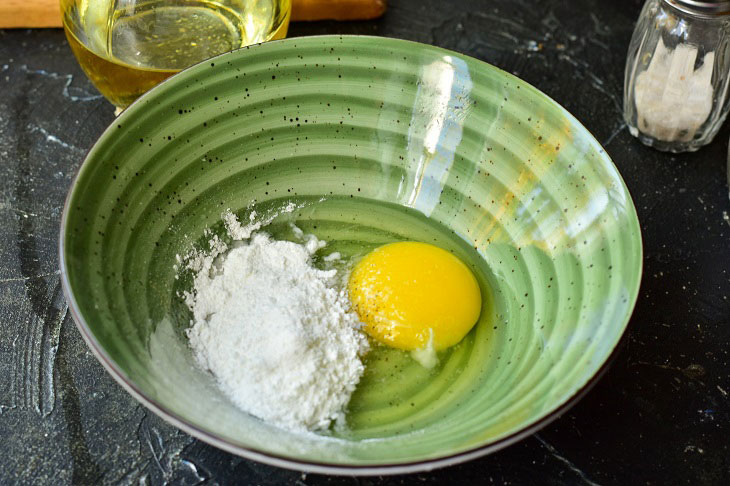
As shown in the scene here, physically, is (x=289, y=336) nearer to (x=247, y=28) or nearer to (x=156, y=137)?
(x=156, y=137)

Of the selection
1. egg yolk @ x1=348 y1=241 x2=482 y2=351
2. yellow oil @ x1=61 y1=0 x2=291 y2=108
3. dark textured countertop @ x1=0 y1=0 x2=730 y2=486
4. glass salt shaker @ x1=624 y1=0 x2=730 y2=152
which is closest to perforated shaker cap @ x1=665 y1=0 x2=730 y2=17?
glass salt shaker @ x1=624 y1=0 x2=730 y2=152

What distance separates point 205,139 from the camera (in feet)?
5.29

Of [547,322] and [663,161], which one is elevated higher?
[663,161]

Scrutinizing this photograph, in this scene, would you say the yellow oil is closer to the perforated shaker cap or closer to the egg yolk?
the egg yolk

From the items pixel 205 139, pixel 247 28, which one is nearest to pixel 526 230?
pixel 205 139

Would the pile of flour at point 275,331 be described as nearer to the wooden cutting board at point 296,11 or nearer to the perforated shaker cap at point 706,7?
the wooden cutting board at point 296,11

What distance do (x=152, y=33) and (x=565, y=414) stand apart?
3.92 ft

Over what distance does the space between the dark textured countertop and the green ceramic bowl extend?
149mm

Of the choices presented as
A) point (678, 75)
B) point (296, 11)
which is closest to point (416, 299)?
point (678, 75)

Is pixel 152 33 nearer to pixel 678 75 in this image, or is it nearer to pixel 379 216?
pixel 379 216

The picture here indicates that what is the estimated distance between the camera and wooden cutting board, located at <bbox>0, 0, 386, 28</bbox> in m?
2.07

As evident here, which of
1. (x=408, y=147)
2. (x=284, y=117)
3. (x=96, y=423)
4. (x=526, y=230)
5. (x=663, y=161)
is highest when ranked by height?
(x=663, y=161)

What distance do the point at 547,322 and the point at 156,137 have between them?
0.80 m

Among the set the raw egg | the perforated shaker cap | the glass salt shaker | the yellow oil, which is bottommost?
the yellow oil
